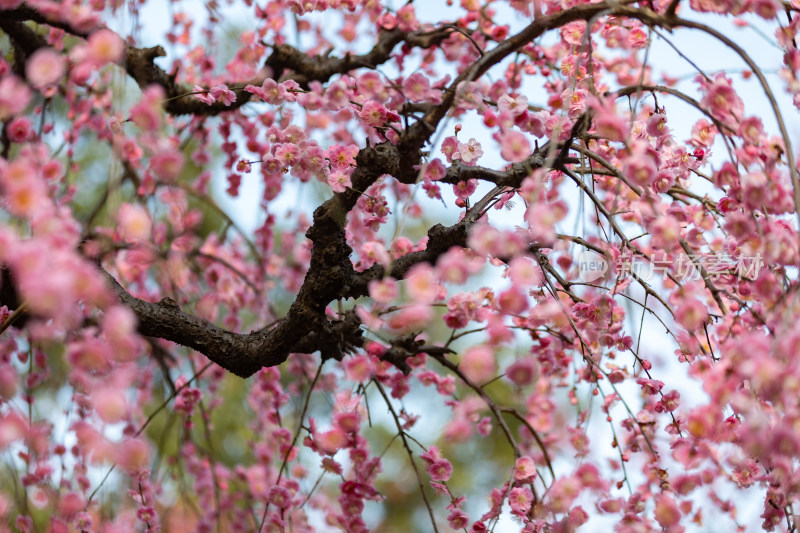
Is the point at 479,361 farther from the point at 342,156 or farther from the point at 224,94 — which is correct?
the point at 224,94

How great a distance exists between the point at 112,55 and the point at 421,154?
1.66 ft

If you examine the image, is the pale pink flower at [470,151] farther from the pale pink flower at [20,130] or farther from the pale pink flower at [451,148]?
the pale pink flower at [20,130]

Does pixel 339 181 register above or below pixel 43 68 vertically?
above

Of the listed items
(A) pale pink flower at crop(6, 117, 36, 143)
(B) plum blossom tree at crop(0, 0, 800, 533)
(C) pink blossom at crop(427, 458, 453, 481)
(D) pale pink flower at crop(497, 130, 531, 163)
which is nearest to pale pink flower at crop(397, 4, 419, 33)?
(B) plum blossom tree at crop(0, 0, 800, 533)

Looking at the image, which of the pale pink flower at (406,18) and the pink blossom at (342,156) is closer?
the pink blossom at (342,156)

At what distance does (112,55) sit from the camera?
0.79 metres

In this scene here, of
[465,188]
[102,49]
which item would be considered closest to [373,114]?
[465,188]

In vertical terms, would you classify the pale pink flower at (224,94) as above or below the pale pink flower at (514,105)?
above

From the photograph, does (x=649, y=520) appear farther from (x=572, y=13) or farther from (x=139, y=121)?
(x=139, y=121)

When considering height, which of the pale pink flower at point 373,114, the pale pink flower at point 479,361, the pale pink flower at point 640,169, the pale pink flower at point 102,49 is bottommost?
the pale pink flower at point 479,361

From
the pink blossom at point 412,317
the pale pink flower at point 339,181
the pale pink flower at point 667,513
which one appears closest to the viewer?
the pink blossom at point 412,317

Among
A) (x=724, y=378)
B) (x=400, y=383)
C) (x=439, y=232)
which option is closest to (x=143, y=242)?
(x=400, y=383)

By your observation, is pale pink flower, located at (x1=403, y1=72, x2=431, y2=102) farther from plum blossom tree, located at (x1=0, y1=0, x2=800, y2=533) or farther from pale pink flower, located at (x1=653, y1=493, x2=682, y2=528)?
pale pink flower, located at (x1=653, y1=493, x2=682, y2=528)
